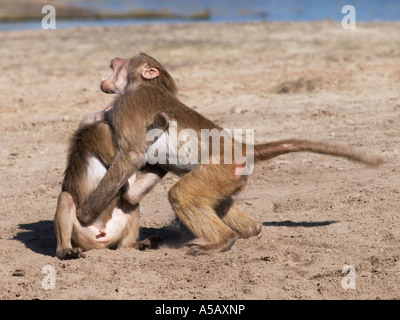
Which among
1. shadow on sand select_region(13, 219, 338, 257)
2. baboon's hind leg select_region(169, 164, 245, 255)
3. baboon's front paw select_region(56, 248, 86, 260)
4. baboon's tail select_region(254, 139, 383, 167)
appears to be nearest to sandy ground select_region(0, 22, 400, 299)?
shadow on sand select_region(13, 219, 338, 257)

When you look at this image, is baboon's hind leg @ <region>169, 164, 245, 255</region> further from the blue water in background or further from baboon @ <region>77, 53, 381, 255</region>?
the blue water in background

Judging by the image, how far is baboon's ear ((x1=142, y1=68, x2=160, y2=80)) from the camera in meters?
5.56

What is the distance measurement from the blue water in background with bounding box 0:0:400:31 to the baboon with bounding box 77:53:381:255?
12499 millimetres

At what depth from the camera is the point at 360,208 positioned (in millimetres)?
6281

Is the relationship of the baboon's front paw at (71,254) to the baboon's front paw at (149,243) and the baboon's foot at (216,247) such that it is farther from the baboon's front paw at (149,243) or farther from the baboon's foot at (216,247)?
the baboon's foot at (216,247)

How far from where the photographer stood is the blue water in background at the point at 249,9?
61.7 ft

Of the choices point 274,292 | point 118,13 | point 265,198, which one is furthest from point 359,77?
point 118,13

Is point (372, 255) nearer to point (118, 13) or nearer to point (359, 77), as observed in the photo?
point (359, 77)

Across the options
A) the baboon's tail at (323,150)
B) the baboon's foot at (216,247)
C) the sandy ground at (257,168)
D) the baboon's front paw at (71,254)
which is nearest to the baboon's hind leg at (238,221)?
the sandy ground at (257,168)

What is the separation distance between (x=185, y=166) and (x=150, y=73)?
780 millimetres

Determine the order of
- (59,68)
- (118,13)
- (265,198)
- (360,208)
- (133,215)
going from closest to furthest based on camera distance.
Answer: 1. (133,215)
2. (360,208)
3. (265,198)
4. (59,68)
5. (118,13)

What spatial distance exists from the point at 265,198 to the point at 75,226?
201 cm

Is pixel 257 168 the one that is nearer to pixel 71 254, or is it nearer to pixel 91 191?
pixel 91 191

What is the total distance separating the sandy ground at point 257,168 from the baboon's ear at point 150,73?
54.0 inches
